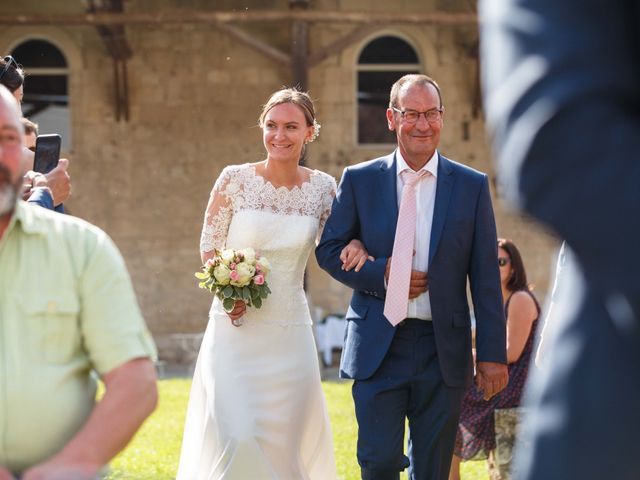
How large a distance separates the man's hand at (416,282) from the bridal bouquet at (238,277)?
1.16 metres

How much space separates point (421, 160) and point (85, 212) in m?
18.1

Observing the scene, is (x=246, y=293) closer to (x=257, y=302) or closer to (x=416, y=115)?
(x=257, y=302)

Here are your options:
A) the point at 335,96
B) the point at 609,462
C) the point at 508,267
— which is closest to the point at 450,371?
the point at 508,267

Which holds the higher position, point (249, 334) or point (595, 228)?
point (595, 228)

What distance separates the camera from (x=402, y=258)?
554cm

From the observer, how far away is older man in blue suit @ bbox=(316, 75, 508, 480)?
554cm

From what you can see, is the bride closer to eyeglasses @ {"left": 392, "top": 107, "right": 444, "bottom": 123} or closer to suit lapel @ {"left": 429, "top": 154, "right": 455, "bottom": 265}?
eyeglasses @ {"left": 392, "top": 107, "right": 444, "bottom": 123}

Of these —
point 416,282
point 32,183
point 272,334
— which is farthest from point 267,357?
point 32,183

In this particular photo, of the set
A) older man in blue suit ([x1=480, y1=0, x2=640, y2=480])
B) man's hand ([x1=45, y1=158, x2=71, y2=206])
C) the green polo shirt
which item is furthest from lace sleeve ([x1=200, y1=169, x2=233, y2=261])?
older man in blue suit ([x1=480, y1=0, x2=640, y2=480])

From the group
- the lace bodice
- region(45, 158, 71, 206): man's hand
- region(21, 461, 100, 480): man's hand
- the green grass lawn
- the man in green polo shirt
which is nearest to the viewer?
region(21, 461, 100, 480): man's hand

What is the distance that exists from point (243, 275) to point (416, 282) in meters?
1.26

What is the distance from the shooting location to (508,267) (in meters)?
7.51

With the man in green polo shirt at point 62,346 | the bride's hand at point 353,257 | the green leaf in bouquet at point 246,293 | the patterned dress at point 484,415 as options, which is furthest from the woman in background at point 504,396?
the man in green polo shirt at point 62,346

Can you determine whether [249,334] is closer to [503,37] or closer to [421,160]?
[421,160]
